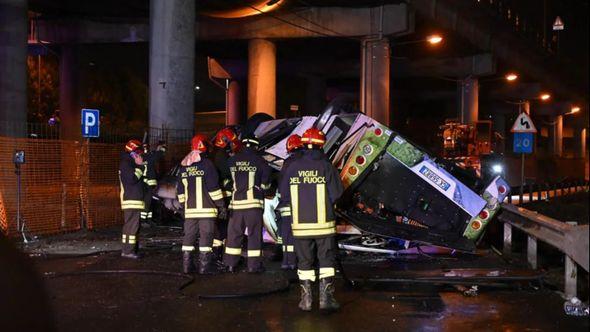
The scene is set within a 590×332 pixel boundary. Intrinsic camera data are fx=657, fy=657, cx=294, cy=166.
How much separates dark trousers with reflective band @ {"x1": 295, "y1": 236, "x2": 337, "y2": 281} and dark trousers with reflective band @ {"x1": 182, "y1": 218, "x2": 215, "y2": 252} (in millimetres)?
2258

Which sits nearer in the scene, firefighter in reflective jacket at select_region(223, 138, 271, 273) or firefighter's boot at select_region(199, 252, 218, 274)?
firefighter in reflective jacket at select_region(223, 138, 271, 273)

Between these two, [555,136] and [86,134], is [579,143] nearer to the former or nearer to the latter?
[555,136]

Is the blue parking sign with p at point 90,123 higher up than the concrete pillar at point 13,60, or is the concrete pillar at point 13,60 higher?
the concrete pillar at point 13,60

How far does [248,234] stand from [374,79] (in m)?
20.4

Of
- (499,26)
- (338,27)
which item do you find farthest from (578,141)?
(338,27)

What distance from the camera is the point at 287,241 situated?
8977 mm

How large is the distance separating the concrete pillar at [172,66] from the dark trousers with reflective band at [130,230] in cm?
803

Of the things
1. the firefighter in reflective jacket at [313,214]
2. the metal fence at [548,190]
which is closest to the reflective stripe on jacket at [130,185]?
the firefighter in reflective jacket at [313,214]

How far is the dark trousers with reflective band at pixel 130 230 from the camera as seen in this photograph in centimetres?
1001

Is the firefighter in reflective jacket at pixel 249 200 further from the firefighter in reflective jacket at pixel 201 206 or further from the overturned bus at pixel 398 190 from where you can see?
the overturned bus at pixel 398 190

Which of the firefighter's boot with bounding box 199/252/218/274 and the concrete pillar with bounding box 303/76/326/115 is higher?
the concrete pillar with bounding box 303/76/326/115

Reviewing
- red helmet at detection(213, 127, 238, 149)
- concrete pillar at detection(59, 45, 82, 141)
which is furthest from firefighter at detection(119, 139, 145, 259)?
concrete pillar at detection(59, 45, 82, 141)

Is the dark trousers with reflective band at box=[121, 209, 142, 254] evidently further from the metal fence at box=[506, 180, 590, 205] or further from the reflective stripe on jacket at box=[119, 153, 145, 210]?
the metal fence at box=[506, 180, 590, 205]

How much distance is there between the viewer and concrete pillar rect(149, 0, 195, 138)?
18.1 metres
